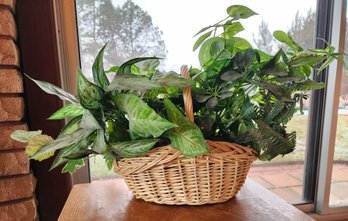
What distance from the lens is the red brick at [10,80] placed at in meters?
0.60

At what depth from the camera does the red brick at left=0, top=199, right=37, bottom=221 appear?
623 mm

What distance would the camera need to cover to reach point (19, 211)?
25.0 inches

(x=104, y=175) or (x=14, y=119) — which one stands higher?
(x=14, y=119)

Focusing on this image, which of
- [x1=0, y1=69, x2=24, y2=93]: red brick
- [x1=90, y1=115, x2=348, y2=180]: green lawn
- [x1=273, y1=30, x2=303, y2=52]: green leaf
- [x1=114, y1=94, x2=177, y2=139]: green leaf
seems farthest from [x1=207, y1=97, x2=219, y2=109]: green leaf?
[x1=90, y1=115, x2=348, y2=180]: green lawn

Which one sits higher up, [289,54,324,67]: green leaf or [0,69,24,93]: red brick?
[289,54,324,67]: green leaf

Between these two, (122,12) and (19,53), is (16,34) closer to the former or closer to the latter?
(19,53)

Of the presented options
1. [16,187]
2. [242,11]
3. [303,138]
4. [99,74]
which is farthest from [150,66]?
[303,138]

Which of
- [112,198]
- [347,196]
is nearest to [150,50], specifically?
[112,198]

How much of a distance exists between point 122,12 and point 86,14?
4.8 inches

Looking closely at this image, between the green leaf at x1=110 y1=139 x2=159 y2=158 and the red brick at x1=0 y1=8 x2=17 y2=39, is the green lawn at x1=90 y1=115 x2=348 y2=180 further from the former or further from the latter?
the red brick at x1=0 y1=8 x2=17 y2=39

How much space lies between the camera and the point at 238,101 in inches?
18.0

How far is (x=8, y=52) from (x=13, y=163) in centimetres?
29

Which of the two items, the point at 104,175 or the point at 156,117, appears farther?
the point at 104,175

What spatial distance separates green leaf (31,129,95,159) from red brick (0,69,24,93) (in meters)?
0.32
